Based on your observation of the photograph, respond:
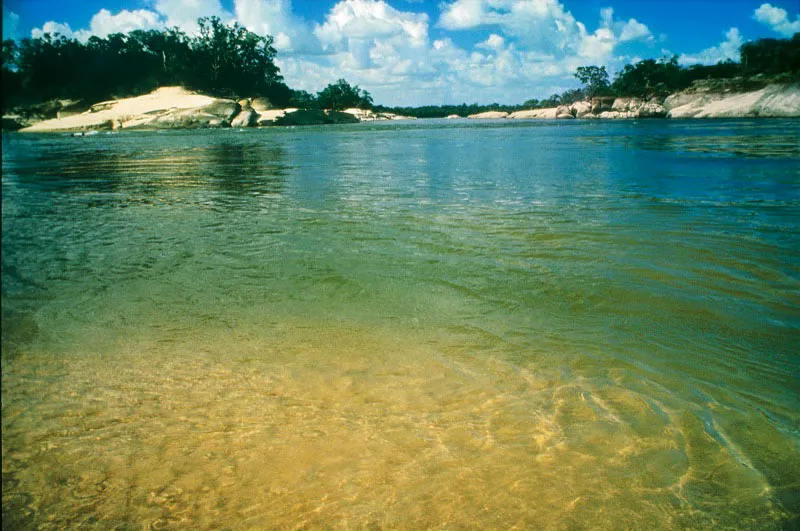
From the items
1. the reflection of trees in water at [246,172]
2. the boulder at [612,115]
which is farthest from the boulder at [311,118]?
the reflection of trees in water at [246,172]

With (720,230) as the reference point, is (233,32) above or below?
above

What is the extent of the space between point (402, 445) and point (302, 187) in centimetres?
1058

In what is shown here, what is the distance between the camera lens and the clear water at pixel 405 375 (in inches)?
93.7

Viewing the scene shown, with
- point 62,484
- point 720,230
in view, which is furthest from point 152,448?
point 720,230

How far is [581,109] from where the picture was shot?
397ft

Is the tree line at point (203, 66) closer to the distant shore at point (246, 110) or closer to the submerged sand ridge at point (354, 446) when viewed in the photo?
the distant shore at point (246, 110)

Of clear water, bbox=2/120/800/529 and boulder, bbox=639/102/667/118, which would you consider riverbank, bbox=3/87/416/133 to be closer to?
clear water, bbox=2/120/800/529

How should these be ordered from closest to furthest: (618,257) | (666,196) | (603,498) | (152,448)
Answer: (603,498), (152,448), (618,257), (666,196)

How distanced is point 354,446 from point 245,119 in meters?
72.5

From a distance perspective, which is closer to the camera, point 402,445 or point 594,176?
point 402,445

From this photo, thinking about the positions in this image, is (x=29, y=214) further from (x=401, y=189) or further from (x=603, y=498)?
(x=603, y=498)

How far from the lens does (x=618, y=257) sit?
5.99 m

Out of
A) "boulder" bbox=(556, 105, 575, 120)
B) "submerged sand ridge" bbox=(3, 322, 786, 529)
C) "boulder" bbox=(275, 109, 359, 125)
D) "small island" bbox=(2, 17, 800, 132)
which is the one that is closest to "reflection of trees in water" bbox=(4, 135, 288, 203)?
"submerged sand ridge" bbox=(3, 322, 786, 529)

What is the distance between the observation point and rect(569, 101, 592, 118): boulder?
118 m
